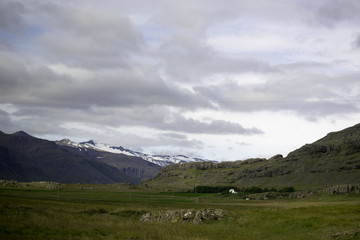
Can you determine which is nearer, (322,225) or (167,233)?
(167,233)

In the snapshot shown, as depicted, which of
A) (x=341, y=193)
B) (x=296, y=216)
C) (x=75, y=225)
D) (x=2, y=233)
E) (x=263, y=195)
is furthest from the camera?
(x=263, y=195)

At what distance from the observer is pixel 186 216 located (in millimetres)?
63531

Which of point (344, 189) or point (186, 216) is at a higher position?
point (344, 189)

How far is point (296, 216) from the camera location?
196 ft

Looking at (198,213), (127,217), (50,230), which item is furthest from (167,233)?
(127,217)

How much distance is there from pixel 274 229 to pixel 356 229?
10946mm

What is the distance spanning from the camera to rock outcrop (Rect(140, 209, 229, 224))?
207ft

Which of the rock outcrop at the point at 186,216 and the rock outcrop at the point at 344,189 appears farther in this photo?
the rock outcrop at the point at 344,189

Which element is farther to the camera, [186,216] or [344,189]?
[344,189]

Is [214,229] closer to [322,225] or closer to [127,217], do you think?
[322,225]

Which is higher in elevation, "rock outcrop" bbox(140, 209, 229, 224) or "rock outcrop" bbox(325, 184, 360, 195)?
"rock outcrop" bbox(325, 184, 360, 195)

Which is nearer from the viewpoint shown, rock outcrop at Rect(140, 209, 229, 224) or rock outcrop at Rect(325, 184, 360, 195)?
rock outcrop at Rect(140, 209, 229, 224)

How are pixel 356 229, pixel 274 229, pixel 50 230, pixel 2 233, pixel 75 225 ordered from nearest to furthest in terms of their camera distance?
1. pixel 2 233
2. pixel 50 230
3. pixel 356 229
4. pixel 75 225
5. pixel 274 229

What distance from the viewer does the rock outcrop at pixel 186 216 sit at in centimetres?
6300
